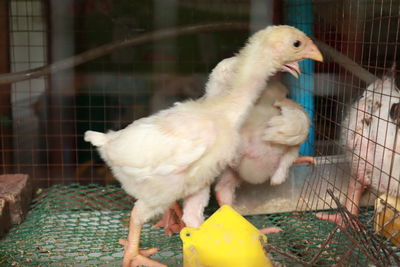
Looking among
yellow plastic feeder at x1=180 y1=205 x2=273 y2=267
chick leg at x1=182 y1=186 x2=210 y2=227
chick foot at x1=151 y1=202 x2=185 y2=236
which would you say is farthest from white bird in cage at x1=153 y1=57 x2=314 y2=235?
yellow plastic feeder at x1=180 y1=205 x2=273 y2=267

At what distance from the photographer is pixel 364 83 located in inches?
97.6

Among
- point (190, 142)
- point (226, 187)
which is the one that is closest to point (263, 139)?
point (226, 187)

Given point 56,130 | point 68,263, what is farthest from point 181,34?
point 68,263

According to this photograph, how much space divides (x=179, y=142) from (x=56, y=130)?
1678mm

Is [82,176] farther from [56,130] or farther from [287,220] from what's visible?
[287,220]

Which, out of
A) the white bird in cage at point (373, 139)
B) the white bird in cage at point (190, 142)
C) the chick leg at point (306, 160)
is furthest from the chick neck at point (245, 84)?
the chick leg at point (306, 160)

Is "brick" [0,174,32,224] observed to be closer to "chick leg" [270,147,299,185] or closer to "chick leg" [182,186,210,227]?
"chick leg" [182,186,210,227]

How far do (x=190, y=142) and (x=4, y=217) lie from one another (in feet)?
3.76

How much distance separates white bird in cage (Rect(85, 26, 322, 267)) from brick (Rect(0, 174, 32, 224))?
0.72 meters

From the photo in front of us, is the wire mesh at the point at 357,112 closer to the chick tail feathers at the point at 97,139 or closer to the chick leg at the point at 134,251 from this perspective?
the chick leg at the point at 134,251

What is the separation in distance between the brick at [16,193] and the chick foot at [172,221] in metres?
0.71

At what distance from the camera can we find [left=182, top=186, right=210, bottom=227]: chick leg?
2.17 metres

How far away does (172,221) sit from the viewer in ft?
8.32

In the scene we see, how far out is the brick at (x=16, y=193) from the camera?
Answer: 2.55 meters
